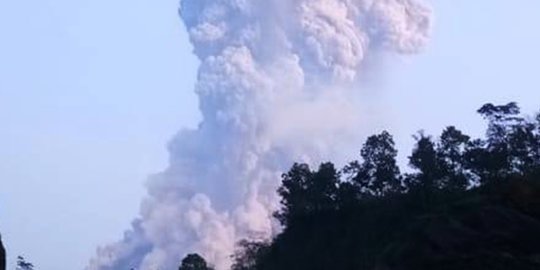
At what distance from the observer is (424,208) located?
7419 cm

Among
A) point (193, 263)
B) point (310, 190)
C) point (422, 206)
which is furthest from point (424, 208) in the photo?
point (193, 263)

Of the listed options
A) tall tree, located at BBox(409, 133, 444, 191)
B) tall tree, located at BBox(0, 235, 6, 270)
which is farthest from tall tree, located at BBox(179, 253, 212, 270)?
tall tree, located at BBox(0, 235, 6, 270)

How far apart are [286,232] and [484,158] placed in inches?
749

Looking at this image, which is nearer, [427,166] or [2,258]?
[2,258]

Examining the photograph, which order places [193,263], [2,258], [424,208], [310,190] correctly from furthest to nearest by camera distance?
[193,263]
[310,190]
[424,208]
[2,258]

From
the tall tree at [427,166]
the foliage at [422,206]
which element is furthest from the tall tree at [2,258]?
the tall tree at [427,166]

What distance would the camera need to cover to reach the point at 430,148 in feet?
262

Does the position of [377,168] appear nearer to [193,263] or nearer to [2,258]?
[193,263]

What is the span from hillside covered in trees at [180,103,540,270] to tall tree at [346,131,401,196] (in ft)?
0.27

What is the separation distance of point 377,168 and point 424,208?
9423 mm

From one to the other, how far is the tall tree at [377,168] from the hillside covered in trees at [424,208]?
8 cm

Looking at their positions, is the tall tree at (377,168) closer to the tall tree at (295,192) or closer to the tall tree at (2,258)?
the tall tree at (295,192)

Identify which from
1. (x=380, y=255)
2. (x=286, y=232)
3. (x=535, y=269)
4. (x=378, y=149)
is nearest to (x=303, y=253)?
(x=286, y=232)

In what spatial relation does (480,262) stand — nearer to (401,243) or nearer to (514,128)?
(401,243)
